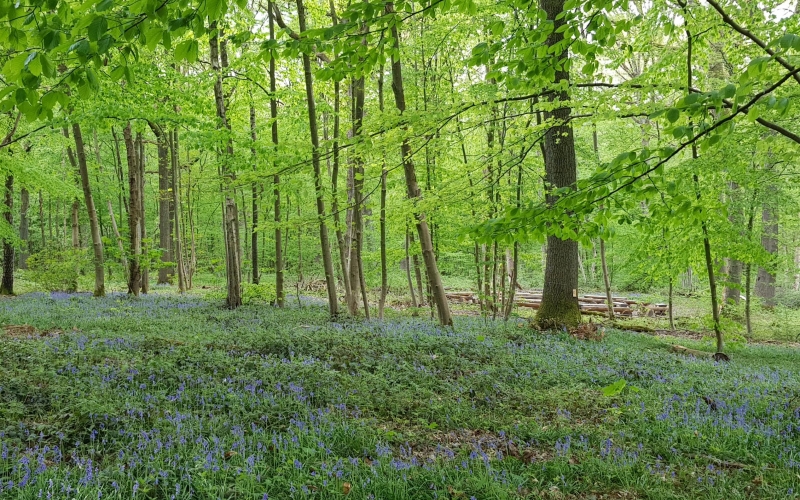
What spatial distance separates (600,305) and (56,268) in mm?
26380

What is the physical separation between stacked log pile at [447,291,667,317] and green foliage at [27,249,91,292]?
1921 centimetres

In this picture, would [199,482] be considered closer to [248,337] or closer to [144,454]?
[144,454]

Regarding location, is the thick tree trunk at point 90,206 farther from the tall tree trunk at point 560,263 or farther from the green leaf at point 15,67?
the green leaf at point 15,67

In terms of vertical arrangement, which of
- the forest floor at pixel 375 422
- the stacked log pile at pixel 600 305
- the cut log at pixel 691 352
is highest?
the forest floor at pixel 375 422

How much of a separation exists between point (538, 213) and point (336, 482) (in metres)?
2.54

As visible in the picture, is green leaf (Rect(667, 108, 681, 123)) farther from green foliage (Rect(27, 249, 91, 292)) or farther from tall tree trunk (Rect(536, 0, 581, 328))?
green foliage (Rect(27, 249, 91, 292))

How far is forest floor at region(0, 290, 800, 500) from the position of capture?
3.38 meters

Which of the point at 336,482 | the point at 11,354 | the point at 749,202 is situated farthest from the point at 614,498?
the point at 749,202

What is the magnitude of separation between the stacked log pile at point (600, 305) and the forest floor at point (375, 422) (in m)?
15.2

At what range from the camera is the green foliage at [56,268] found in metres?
18.9

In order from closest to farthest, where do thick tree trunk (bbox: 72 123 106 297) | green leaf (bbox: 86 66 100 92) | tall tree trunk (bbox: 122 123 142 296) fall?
green leaf (bbox: 86 66 100 92) < thick tree trunk (bbox: 72 123 106 297) < tall tree trunk (bbox: 122 123 142 296)

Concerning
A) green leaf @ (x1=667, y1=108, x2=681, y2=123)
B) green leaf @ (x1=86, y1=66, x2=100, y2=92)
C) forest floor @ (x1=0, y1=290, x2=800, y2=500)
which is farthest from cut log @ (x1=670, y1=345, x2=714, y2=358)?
green leaf @ (x1=86, y1=66, x2=100, y2=92)

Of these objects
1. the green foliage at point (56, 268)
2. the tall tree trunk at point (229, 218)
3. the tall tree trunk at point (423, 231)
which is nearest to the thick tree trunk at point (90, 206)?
the green foliage at point (56, 268)

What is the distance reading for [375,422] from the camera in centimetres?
460
